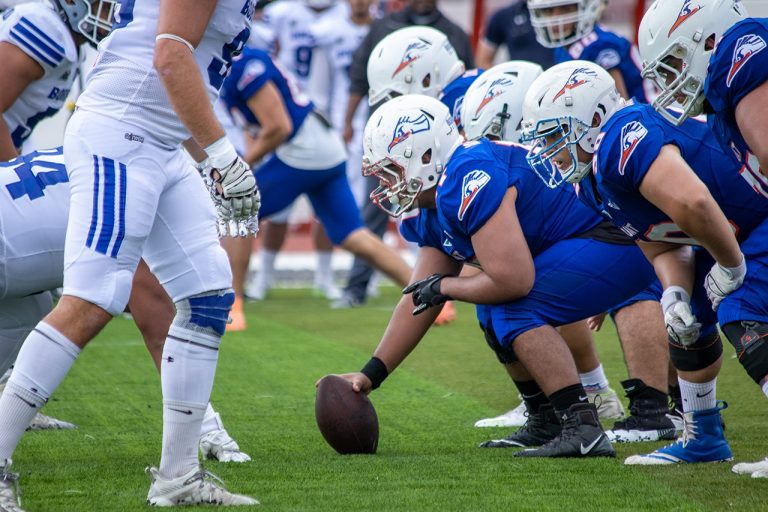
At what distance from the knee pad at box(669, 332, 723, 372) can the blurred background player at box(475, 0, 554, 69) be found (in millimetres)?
4673

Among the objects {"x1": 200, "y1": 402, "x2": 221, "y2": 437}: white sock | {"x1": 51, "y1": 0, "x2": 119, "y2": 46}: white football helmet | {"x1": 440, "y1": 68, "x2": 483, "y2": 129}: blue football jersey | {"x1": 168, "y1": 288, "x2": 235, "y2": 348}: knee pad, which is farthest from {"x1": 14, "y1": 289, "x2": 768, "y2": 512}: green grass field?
{"x1": 51, "y1": 0, "x2": 119, "y2": 46}: white football helmet

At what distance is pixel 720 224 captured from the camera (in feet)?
10.4

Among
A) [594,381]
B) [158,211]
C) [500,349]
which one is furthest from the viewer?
[594,381]

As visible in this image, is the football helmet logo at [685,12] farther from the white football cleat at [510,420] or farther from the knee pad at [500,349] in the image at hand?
the white football cleat at [510,420]

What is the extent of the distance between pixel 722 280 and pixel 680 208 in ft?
0.96

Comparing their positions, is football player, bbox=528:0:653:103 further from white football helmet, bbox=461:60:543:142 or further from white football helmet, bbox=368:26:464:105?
white football helmet, bbox=461:60:543:142

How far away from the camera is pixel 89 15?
3771 millimetres

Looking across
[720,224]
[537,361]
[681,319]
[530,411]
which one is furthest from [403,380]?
[720,224]

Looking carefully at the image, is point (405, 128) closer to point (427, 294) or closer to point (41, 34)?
point (427, 294)

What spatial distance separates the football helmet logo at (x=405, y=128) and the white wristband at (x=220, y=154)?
109 centimetres

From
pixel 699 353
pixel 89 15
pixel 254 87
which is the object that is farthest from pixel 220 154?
pixel 254 87

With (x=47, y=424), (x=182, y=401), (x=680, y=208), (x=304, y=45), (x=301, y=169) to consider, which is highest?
(x=680, y=208)

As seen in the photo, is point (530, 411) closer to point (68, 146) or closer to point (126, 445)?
point (126, 445)

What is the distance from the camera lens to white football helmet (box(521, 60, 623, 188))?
145 inches
